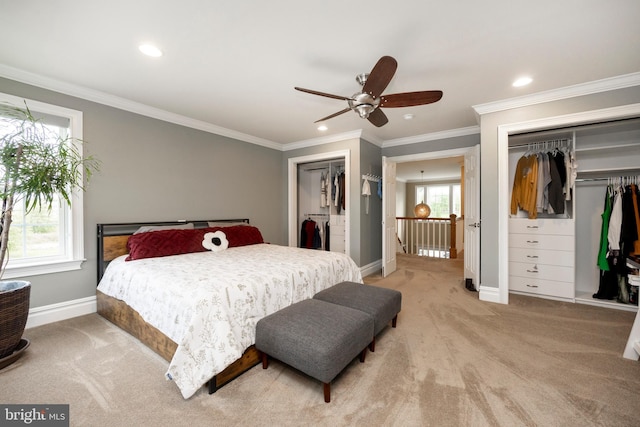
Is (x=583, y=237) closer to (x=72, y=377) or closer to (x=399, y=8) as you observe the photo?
(x=399, y=8)

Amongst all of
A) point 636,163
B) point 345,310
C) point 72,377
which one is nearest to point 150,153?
point 72,377

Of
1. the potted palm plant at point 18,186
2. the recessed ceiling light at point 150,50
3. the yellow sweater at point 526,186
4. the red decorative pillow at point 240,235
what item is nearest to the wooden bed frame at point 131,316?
the red decorative pillow at point 240,235

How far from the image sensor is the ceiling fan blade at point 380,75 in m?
1.72

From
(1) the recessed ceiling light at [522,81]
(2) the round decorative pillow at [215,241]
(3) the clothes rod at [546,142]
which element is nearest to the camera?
(1) the recessed ceiling light at [522,81]

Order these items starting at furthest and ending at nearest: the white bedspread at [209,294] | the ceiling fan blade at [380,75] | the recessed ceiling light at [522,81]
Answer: the recessed ceiling light at [522,81]
the ceiling fan blade at [380,75]
the white bedspread at [209,294]

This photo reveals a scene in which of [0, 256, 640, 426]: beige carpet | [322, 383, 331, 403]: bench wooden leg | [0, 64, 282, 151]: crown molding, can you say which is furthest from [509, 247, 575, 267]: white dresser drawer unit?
[0, 64, 282, 151]: crown molding

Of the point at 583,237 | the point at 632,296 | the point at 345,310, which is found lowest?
the point at 632,296

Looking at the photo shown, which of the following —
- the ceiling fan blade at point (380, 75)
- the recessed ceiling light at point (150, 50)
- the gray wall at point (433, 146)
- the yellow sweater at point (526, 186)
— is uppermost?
the recessed ceiling light at point (150, 50)

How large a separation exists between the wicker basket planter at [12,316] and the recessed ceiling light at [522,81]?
4.68 meters

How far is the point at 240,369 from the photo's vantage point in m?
1.83

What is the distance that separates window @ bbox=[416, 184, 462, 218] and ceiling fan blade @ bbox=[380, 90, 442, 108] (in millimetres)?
8654

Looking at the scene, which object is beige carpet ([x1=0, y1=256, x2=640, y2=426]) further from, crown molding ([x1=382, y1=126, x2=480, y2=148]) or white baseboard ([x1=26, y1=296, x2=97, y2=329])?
crown molding ([x1=382, y1=126, x2=480, y2=148])

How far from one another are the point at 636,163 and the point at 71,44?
19.2ft

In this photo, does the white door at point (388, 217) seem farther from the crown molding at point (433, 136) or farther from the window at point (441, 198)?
the window at point (441, 198)
